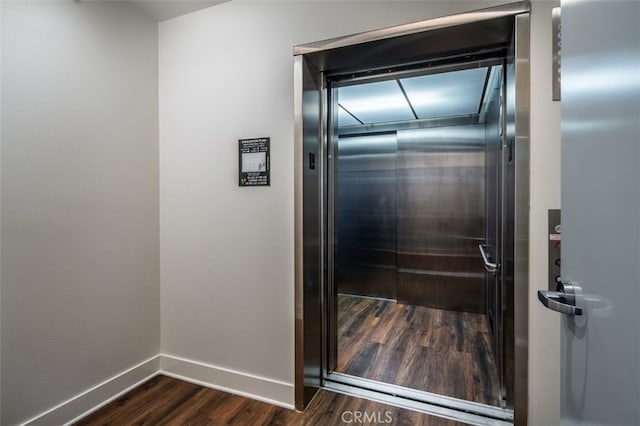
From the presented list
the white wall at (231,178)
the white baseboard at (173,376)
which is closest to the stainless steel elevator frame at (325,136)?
the white wall at (231,178)

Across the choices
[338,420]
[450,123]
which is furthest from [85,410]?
[450,123]

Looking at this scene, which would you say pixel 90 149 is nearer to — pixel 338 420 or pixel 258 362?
pixel 258 362

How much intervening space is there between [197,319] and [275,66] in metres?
1.79

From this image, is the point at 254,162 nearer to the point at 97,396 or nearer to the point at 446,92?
the point at 97,396

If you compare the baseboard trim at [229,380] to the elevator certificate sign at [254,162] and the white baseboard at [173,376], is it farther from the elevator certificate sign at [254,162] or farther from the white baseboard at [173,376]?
the elevator certificate sign at [254,162]

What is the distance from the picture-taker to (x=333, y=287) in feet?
7.07

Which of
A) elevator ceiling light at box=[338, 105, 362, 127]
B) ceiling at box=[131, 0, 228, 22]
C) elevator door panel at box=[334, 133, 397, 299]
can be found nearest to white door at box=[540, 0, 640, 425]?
ceiling at box=[131, 0, 228, 22]

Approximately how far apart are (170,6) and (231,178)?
1.23 meters

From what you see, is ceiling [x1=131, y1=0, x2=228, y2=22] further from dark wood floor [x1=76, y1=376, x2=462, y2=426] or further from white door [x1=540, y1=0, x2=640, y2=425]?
dark wood floor [x1=76, y1=376, x2=462, y2=426]

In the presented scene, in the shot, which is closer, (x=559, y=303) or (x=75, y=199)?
(x=559, y=303)

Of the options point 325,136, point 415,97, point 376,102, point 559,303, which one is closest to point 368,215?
point 376,102

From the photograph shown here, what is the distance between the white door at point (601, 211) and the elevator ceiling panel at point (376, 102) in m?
1.86

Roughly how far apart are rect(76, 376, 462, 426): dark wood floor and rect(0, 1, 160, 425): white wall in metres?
0.23

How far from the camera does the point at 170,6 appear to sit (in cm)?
206
